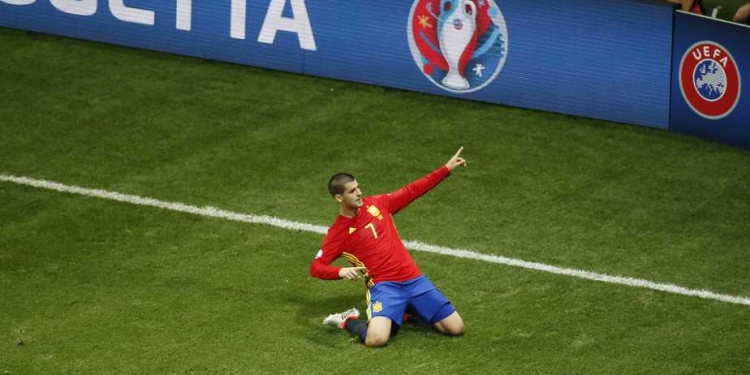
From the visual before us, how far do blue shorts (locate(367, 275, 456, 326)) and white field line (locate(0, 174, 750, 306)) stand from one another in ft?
5.13

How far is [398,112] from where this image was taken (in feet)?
53.3

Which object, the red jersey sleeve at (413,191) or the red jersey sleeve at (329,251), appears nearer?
the red jersey sleeve at (329,251)

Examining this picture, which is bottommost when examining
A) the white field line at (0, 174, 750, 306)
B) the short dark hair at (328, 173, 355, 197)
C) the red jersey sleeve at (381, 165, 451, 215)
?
the white field line at (0, 174, 750, 306)

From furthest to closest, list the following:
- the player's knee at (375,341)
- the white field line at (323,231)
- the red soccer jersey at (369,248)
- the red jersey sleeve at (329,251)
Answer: the white field line at (323,231), the red soccer jersey at (369,248), the red jersey sleeve at (329,251), the player's knee at (375,341)

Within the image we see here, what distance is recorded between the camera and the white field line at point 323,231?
12.2 m

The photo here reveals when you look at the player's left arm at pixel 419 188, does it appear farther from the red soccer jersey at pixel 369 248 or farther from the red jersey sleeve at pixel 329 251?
the red jersey sleeve at pixel 329 251

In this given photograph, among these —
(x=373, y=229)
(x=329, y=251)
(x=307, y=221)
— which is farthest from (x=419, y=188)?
(x=307, y=221)

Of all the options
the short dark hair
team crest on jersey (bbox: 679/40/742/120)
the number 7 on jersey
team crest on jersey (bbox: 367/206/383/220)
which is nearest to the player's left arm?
team crest on jersey (bbox: 367/206/383/220)

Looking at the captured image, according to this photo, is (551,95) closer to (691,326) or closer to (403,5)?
(403,5)

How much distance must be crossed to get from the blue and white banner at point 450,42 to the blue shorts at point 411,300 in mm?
5472

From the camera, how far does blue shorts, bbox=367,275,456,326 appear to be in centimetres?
1120

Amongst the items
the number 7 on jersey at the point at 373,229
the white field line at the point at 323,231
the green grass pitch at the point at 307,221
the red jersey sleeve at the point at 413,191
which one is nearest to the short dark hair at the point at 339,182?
the number 7 on jersey at the point at 373,229

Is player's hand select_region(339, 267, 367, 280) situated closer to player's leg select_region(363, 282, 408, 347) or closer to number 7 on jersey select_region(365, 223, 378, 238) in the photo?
player's leg select_region(363, 282, 408, 347)

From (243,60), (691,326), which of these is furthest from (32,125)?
(691,326)
